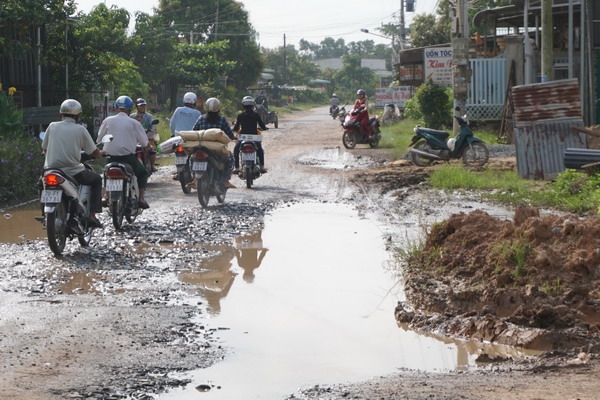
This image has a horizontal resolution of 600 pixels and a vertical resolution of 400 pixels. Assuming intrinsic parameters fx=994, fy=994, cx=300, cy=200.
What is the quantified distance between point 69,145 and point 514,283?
16.2ft

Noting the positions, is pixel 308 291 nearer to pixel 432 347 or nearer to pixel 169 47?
pixel 432 347

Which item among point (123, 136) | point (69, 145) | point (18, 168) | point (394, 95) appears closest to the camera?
point (69, 145)

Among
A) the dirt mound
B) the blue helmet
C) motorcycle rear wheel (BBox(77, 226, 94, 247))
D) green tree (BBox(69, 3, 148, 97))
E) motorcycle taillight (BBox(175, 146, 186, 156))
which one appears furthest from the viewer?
green tree (BBox(69, 3, 148, 97))

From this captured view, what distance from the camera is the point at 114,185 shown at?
1182 centimetres

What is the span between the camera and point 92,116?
947 inches

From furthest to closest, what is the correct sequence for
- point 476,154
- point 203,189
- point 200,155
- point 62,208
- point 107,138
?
point 476,154, point 200,155, point 203,189, point 107,138, point 62,208

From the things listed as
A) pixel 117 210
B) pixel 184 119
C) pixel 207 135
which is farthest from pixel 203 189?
pixel 184 119

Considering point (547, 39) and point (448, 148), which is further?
point (448, 148)

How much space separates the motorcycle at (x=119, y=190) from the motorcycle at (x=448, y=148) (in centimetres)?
913

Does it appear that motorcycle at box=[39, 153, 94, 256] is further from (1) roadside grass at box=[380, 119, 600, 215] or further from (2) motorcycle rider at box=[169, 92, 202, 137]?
(1) roadside grass at box=[380, 119, 600, 215]

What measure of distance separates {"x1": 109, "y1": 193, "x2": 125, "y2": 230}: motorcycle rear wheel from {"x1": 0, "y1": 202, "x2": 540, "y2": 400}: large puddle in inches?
35.3

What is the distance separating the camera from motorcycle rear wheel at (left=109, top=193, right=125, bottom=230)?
11.8m

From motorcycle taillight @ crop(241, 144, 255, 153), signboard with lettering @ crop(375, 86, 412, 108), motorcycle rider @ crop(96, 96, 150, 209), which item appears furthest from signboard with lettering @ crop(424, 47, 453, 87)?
motorcycle rider @ crop(96, 96, 150, 209)

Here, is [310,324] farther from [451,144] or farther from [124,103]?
[451,144]
